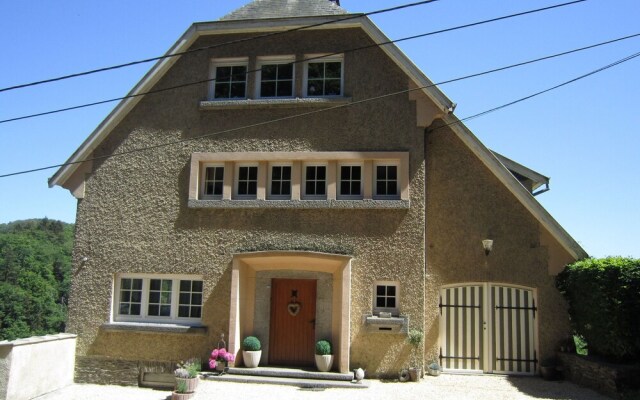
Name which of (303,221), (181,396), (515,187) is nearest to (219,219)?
(303,221)

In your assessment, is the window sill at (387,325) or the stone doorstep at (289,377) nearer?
the stone doorstep at (289,377)

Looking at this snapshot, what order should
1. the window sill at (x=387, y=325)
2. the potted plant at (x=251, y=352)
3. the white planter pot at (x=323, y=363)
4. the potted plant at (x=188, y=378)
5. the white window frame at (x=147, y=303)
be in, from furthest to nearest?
the white window frame at (x=147, y=303) → the potted plant at (x=251, y=352) → the window sill at (x=387, y=325) → the white planter pot at (x=323, y=363) → the potted plant at (x=188, y=378)

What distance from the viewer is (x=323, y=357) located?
13211 mm

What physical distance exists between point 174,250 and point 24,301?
56.0 metres

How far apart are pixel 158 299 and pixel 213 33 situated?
7.17m

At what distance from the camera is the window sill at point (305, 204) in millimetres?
13852

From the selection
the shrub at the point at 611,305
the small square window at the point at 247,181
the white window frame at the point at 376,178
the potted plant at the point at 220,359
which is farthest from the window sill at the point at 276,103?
the shrub at the point at 611,305

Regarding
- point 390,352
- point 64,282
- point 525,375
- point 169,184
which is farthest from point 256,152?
point 64,282

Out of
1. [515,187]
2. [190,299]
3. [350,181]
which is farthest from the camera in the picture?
[190,299]

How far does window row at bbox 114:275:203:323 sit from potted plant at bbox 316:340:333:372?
325 cm

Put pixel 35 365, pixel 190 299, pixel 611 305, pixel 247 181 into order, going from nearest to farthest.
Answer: pixel 611 305
pixel 35 365
pixel 190 299
pixel 247 181

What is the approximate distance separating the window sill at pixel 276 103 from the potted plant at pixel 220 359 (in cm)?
615

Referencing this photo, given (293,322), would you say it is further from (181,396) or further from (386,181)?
(386,181)

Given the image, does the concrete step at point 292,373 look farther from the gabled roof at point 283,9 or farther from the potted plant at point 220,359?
the gabled roof at point 283,9
